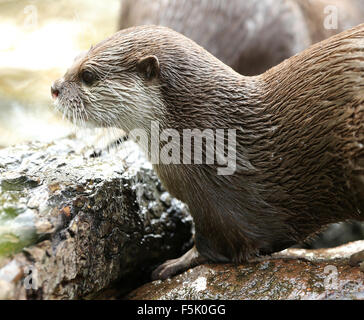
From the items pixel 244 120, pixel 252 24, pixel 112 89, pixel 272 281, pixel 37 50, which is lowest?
pixel 272 281

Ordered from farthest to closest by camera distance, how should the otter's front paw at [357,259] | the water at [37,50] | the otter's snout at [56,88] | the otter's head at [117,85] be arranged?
the water at [37,50] → the otter's snout at [56,88] → the otter's head at [117,85] → the otter's front paw at [357,259]

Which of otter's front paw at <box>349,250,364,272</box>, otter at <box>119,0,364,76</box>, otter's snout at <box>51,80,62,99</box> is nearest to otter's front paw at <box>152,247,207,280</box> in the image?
otter's front paw at <box>349,250,364,272</box>

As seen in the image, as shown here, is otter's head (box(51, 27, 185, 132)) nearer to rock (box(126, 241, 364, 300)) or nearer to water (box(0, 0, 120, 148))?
rock (box(126, 241, 364, 300))

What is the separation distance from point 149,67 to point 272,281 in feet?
3.34

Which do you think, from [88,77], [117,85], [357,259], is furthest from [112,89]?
[357,259]

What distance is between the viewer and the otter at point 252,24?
11.9 feet

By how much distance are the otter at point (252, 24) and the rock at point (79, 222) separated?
1417mm

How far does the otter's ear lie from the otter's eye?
0.23 meters

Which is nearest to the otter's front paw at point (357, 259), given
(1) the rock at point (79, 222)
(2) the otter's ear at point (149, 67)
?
(1) the rock at point (79, 222)

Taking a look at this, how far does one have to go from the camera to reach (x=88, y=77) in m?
2.16

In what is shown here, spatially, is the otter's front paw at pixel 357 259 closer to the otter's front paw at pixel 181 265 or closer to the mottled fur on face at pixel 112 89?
the otter's front paw at pixel 181 265

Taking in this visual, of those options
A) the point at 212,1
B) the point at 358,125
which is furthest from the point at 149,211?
the point at 212,1

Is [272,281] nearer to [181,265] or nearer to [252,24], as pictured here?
[181,265]

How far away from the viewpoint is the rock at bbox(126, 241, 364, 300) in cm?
182
